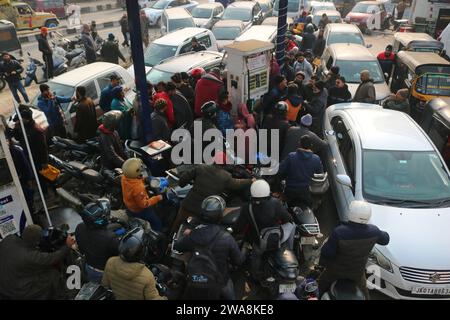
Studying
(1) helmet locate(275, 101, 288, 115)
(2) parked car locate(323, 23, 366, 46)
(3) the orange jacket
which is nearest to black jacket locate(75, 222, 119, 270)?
(3) the orange jacket

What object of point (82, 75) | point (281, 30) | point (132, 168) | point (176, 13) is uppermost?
point (281, 30)

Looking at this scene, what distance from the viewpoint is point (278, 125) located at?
22.8ft

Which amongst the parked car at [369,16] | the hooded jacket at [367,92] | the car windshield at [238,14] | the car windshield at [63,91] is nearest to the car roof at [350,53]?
the hooded jacket at [367,92]

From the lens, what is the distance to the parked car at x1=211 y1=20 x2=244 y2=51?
15391 millimetres

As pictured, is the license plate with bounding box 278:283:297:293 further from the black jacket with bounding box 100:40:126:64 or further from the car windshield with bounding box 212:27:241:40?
the car windshield with bounding box 212:27:241:40

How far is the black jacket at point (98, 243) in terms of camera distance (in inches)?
164

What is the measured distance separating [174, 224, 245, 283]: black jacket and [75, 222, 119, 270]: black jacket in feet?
2.59

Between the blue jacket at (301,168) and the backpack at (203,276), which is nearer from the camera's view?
the backpack at (203,276)

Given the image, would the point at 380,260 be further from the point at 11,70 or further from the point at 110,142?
the point at 11,70

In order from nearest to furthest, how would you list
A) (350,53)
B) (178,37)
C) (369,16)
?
(350,53) < (178,37) < (369,16)

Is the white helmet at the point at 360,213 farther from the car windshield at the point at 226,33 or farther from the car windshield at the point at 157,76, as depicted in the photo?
the car windshield at the point at 226,33

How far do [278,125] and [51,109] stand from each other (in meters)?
4.69

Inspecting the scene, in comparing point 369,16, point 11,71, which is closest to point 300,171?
point 11,71

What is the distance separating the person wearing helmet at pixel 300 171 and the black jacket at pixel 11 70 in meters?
8.64
